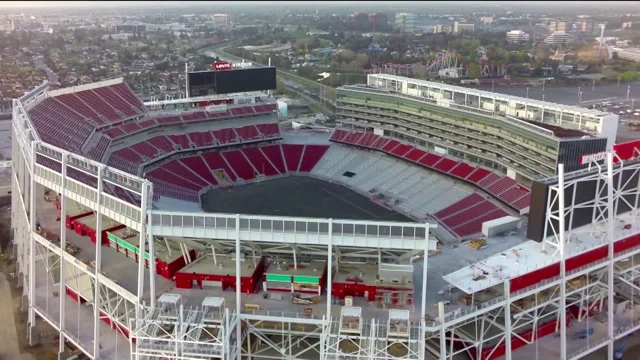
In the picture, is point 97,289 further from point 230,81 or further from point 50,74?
point 50,74

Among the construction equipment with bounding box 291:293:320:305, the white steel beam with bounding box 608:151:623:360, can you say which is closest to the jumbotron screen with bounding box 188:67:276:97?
the construction equipment with bounding box 291:293:320:305

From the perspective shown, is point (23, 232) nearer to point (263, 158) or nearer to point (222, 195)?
point (222, 195)

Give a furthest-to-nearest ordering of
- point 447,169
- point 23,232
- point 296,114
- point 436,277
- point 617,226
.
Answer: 1. point 296,114
2. point 447,169
3. point 23,232
4. point 617,226
5. point 436,277

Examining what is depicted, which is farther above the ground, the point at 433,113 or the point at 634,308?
the point at 433,113

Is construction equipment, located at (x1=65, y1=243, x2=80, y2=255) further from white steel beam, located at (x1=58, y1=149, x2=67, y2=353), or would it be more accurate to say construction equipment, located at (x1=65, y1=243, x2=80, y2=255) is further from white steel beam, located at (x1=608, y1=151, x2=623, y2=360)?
white steel beam, located at (x1=608, y1=151, x2=623, y2=360)

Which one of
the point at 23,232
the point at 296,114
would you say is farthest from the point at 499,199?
the point at 296,114

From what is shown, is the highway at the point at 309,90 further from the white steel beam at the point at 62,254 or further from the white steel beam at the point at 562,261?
the white steel beam at the point at 562,261

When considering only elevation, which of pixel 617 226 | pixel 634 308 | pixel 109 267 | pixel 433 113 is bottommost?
pixel 634 308

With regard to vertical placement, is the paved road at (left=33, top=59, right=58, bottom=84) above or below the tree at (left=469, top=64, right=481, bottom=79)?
below

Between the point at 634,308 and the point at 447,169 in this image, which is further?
the point at 447,169
